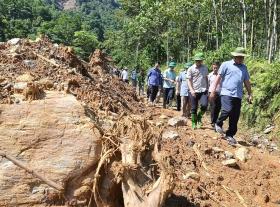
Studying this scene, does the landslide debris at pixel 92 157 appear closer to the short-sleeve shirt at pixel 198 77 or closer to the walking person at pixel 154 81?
the short-sleeve shirt at pixel 198 77

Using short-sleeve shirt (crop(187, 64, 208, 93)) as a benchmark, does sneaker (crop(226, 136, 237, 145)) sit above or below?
below

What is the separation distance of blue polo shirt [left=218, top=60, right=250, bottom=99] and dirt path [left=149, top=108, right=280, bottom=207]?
89cm

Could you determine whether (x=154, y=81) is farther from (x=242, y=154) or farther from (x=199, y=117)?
(x=242, y=154)

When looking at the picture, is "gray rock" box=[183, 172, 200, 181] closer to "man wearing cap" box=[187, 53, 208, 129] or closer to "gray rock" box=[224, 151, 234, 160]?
"gray rock" box=[224, 151, 234, 160]

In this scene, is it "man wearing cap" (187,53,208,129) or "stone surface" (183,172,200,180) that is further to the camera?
"man wearing cap" (187,53,208,129)

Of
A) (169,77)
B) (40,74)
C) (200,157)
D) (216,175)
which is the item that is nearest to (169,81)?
(169,77)

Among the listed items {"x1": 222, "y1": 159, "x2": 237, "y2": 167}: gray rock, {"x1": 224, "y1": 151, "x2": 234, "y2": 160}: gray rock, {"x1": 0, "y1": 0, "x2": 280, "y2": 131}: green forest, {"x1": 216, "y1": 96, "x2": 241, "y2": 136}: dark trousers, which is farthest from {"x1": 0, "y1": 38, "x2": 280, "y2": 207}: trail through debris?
{"x1": 0, "y1": 0, "x2": 280, "y2": 131}: green forest

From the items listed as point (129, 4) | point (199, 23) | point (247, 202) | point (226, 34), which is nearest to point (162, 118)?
point (247, 202)

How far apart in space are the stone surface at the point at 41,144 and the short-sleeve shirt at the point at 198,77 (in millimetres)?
4253

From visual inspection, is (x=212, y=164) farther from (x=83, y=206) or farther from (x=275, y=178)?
(x=83, y=206)

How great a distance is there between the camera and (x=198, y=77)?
8.89m

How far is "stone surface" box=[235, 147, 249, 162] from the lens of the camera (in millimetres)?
7439

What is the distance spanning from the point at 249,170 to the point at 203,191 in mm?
1490

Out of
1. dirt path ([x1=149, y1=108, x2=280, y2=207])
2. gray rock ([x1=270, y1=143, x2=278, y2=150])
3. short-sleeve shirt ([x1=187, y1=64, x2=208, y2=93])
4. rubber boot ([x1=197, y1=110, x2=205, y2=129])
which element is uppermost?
short-sleeve shirt ([x1=187, y1=64, x2=208, y2=93])
